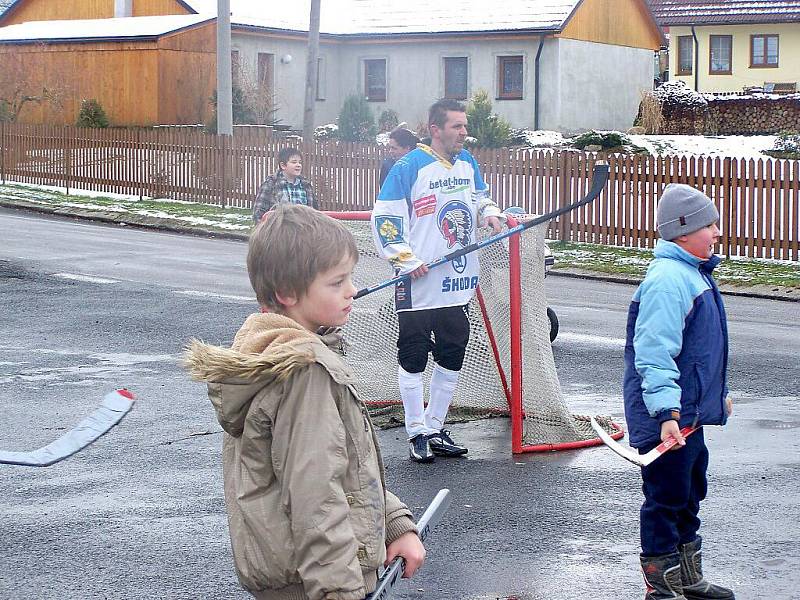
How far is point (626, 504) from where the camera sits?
6316mm

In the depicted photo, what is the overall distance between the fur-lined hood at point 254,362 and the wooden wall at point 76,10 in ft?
147

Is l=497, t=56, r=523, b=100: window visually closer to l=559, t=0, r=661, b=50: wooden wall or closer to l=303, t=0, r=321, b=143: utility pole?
l=559, t=0, r=661, b=50: wooden wall

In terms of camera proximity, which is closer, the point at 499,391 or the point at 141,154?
the point at 499,391

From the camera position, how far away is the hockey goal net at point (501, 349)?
741 centimetres

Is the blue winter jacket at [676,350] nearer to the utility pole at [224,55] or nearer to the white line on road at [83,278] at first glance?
the white line on road at [83,278]

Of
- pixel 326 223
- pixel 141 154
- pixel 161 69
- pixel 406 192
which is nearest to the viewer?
pixel 326 223

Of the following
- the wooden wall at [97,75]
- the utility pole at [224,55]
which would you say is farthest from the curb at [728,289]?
the wooden wall at [97,75]

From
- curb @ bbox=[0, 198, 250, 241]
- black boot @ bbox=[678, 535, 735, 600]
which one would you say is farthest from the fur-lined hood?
curb @ bbox=[0, 198, 250, 241]

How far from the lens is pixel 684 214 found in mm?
4848

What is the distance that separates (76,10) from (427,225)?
44.5 metres

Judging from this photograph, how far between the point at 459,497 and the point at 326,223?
3675mm

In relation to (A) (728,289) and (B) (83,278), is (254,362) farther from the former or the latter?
(A) (728,289)

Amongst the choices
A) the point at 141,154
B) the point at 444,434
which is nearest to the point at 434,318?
the point at 444,434

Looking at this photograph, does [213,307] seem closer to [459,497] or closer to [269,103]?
[459,497]
